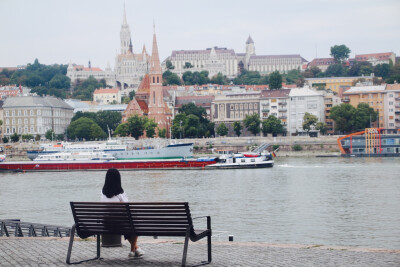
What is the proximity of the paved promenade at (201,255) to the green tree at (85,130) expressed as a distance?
86.0m

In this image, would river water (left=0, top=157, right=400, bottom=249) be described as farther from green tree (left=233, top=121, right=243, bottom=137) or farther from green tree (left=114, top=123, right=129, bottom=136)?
green tree (left=233, top=121, right=243, bottom=137)

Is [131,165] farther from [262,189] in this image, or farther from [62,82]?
[62,82]

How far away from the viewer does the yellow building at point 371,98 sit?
97.2 meters

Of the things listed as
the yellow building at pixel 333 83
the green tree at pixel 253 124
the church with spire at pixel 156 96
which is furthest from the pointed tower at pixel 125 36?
the green tree at pixel 253 124

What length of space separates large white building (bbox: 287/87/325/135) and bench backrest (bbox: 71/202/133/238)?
8814 centimetres

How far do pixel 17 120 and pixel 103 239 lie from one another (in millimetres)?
96666

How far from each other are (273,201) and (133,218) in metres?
19.5

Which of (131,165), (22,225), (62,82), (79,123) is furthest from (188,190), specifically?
(62,82)

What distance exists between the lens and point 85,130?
95.1 metres

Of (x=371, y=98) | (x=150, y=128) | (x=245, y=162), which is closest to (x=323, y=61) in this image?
(x=371, y=98)

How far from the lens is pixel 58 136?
10281cm

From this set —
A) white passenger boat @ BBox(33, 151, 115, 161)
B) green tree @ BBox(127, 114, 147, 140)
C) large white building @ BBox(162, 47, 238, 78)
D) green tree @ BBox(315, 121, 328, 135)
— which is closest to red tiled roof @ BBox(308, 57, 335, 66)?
large white building @ BBox(162, 47, 238, 78)

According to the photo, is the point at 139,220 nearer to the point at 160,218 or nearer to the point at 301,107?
the point at 160,218

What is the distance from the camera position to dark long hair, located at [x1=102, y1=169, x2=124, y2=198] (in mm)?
8656
